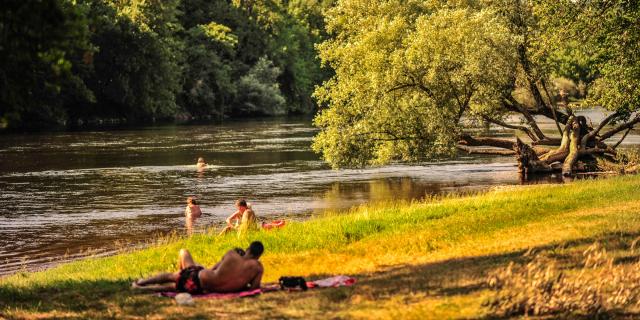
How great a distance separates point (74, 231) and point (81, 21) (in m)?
20.5

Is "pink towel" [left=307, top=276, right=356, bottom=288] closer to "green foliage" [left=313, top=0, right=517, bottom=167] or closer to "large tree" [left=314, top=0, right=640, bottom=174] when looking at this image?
"large tree" [left=314, top=0, right=640, bottom=174]

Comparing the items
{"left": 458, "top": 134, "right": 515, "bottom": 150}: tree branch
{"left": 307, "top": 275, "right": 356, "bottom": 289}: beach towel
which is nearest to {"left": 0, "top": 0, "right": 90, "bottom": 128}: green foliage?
{"left": 307, "top": 275, "right": 356, "bottom": 289}: beach towel

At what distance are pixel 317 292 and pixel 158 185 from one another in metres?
33.1

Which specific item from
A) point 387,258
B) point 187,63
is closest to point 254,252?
point 387,258

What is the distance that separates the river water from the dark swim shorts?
11.7 meters

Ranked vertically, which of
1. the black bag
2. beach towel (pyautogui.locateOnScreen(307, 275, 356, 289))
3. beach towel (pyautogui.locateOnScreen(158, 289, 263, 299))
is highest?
the black bag

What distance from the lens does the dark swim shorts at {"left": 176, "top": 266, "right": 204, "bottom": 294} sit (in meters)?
15.0

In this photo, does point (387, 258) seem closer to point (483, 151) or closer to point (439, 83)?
point (439, 83)

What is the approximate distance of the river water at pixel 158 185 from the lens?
1257 inches

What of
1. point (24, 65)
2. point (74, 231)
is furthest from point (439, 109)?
point (24, 65)

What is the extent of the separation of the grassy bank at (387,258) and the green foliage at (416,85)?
14401 millimetres

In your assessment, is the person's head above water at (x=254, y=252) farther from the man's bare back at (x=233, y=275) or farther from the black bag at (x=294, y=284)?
the black bag at (x=294, y=284)

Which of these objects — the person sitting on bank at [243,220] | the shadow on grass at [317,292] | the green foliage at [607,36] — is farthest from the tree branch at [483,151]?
the shadow on grass at [317,292]

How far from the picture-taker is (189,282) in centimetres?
1502
